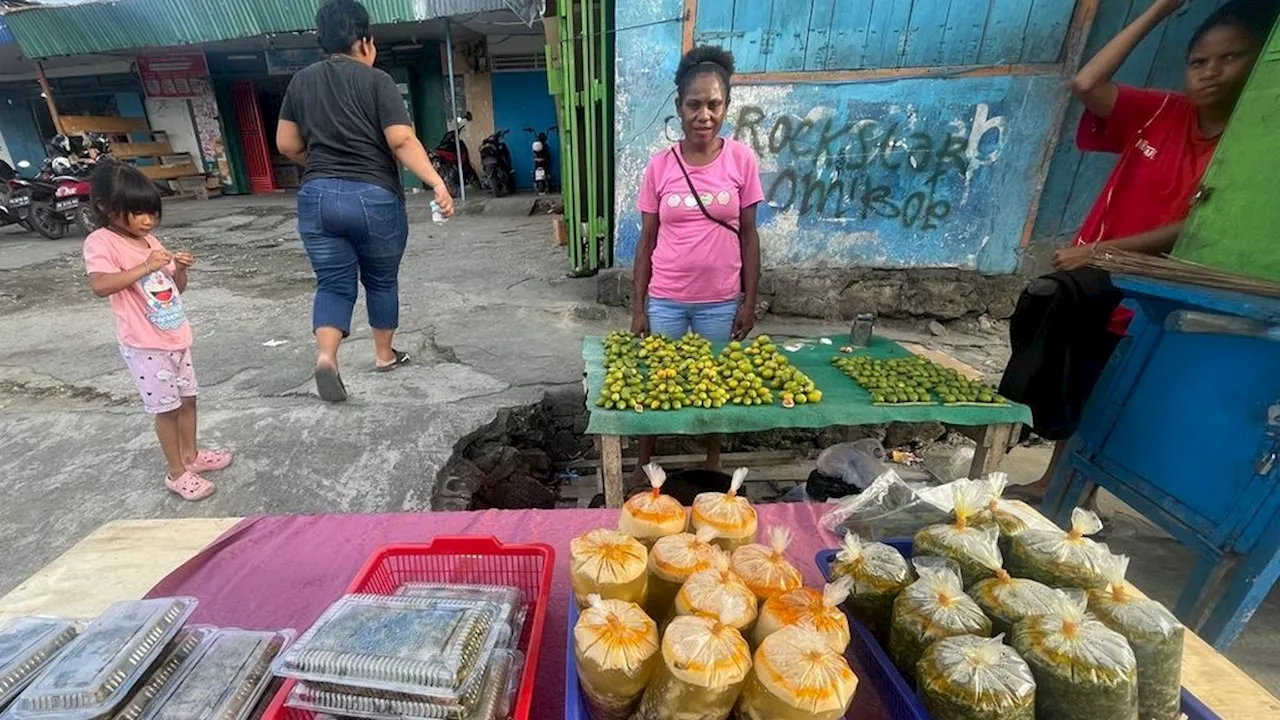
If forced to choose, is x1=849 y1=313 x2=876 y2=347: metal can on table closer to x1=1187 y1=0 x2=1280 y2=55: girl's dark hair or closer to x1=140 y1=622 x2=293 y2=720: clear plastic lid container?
x1=1187 y1=0 x2=1280 y2=55: girl's dark hair

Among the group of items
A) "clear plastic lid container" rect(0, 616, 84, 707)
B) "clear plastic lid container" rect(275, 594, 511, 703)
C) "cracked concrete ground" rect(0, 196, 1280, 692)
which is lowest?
"cracked concrete ground" rect(0, 196, 1280, 692)

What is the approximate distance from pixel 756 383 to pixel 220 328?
203 inches


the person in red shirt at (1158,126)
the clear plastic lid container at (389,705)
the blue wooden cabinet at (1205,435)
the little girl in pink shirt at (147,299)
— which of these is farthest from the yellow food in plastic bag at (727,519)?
the little girl in pink shirt at (147,299)

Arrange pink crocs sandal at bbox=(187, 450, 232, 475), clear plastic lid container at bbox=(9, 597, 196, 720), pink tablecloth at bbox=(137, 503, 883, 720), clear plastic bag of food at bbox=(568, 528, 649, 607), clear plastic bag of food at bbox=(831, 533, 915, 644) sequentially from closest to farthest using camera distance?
1. clear plastic lid container at bbox=(9, 597, 196, 720)
2. clear plastic bag of food at bbox=(568, 528, 649, 607)
3. clear plastic bag of food at bbox=(831, 533, 915, 644)
4. pink tablecloth at bbox=(137, 503, 883, 720)
5. pink crocs sandal at bbox=(187, 450, 232, 475)

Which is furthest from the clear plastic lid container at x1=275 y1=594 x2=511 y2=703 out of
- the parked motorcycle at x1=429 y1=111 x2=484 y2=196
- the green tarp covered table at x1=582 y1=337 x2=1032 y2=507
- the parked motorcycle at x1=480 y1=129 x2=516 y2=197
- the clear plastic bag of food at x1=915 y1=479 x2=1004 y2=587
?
the parked motorcycle at x1=480 y1=129 x2=516 y2=197

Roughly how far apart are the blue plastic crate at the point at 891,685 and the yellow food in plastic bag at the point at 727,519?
28cm

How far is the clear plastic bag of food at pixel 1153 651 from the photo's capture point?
93 centimetres

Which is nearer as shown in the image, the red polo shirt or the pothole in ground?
the red polo shirt

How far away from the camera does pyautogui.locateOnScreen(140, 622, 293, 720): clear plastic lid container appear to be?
0.95 m

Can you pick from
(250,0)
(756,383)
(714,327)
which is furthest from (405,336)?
(250,0)

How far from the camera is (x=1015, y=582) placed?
1.06 meters

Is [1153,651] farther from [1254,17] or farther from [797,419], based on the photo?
[1254,17]

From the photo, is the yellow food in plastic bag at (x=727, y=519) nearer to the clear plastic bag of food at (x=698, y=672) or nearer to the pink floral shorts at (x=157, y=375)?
the clear plastic bag of food at (x=698, y=672)

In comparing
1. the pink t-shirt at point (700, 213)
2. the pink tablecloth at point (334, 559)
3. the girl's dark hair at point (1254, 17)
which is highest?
the girl's dark hair at point (1254, 17)
